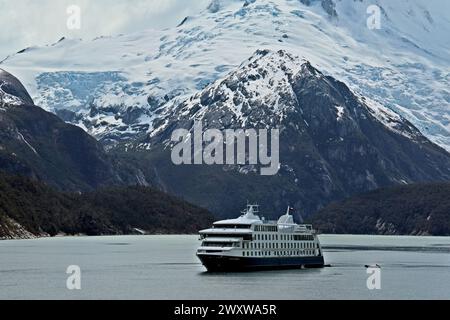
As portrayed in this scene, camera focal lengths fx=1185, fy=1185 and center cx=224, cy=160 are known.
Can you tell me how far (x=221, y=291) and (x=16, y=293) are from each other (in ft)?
111
